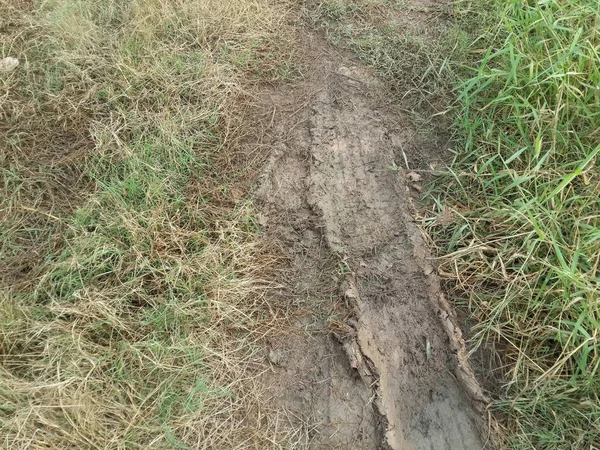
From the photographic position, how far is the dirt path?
1.94m

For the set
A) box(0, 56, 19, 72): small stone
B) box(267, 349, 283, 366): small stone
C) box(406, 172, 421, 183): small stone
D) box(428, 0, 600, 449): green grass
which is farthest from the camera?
box(0, 56, 19, 72): small stone

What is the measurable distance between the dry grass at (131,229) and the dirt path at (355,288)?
170 millimetres

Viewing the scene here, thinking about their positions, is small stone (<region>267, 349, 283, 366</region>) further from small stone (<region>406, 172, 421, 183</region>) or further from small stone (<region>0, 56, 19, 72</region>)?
small stone (<region>0, 56, 19, 72</region>)

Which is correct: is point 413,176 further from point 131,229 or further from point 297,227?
point 131,229

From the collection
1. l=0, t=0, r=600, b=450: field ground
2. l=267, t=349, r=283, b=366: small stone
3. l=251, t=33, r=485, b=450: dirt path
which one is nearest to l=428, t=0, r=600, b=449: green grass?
l=0, t=0, r=600, b=450: field ground

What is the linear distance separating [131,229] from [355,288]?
1048 millimetres

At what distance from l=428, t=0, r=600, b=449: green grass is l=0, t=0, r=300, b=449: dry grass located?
0.91 m

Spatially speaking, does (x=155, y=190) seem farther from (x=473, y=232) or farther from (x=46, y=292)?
(x=473, y=232)

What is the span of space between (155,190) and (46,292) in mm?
659

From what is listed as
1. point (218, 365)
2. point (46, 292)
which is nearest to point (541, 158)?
point (218, 365)

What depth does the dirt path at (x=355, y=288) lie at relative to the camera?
1938 mm

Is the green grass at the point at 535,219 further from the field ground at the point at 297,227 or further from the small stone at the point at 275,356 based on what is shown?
the small stone at the point at 275,356

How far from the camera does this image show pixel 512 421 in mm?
1882

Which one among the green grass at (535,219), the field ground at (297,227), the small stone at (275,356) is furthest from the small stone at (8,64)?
the green grass at (535,219)
